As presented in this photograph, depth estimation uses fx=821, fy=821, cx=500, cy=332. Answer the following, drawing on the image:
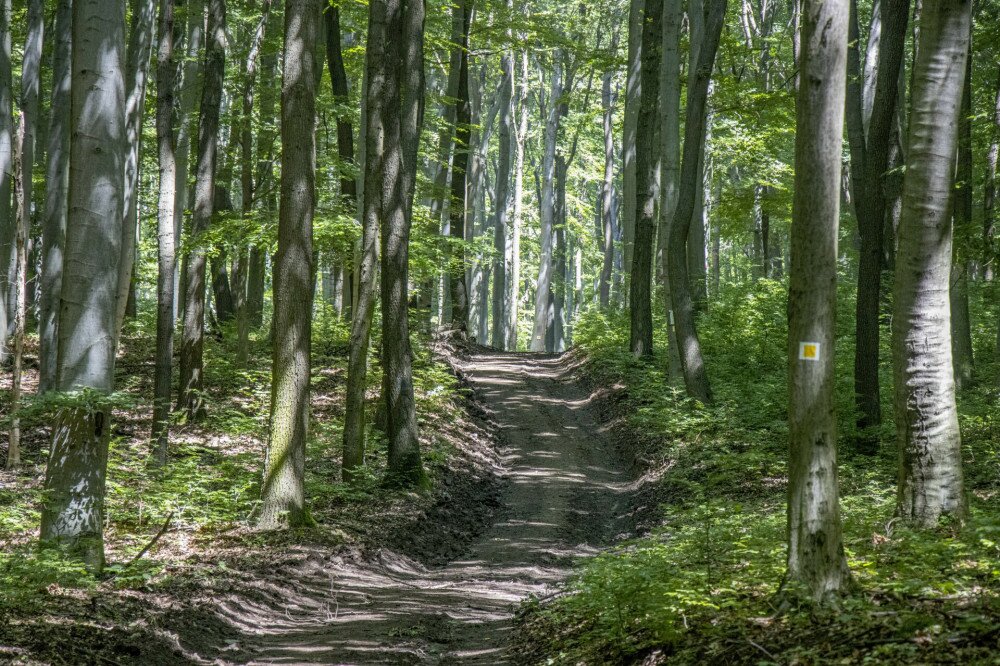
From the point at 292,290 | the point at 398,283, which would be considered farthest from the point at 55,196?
the point at 292,290

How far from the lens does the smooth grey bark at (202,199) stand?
509 inches

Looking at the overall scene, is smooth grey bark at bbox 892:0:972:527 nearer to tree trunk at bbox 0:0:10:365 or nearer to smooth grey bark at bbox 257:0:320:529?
smooth grey bark at bbox 257:0:320:529

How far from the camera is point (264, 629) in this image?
21.7ft

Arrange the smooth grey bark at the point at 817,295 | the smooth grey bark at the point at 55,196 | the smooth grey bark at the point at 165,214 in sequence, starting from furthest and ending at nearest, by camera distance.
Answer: the smooth grey bark at the point at 55,196
the smooth grey bark at the point at 165,214
the smooth grey bark at the point at 817,295

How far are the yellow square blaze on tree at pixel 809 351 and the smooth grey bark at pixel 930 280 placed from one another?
2.08 m

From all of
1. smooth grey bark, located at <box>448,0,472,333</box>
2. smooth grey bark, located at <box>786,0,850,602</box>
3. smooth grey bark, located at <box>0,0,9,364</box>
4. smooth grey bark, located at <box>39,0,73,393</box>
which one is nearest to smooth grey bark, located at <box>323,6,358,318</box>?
smooth grey bark, located at <box>448,0,472,333</box>

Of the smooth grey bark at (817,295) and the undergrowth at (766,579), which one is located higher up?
the smooth grey bark at (817,295)

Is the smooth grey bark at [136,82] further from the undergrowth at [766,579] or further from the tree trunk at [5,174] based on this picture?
the undergrowth at [766,579]

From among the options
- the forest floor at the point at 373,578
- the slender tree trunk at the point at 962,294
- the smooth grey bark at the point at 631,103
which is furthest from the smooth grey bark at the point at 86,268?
the smooth grey bark at the point at 631,103

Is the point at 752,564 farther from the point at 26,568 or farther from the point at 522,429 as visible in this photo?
the point at 522,429

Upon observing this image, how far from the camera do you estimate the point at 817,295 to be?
4.73 meters

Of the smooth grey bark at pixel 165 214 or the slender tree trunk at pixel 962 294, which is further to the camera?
the slender tree trunk at pixel 962 294

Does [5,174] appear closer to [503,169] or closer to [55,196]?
[55,196]

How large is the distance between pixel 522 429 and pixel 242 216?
697cm
